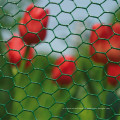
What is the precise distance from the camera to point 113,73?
0.71 metres

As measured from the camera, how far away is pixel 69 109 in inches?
29.5

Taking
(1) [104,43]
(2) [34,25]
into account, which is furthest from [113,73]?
(2) [34,25]

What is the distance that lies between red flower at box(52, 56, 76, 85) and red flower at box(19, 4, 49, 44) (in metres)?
0.06

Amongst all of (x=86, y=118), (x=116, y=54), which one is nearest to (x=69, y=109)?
(x=86, y=118)

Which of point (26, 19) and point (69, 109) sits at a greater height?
point (26, 19)

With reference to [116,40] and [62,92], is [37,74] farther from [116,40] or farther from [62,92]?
[116,40]

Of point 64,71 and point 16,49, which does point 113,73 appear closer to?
point 64,71

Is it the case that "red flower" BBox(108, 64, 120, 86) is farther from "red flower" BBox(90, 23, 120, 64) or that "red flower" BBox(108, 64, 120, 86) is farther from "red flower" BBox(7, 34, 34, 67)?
"red flower" BBox(7, 34, 34, 67)

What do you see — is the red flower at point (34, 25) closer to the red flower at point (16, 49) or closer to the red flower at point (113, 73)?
the red flower at point (16, 49)

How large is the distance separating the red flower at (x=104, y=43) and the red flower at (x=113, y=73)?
0.01 meters

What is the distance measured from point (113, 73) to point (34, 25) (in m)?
0.18

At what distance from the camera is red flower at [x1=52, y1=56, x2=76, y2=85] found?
0.72 meters

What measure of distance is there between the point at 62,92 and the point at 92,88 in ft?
0.23

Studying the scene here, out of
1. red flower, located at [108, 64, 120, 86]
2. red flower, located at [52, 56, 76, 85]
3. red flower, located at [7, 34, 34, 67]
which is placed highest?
red flower, located at [7, 34, 34, 67]
